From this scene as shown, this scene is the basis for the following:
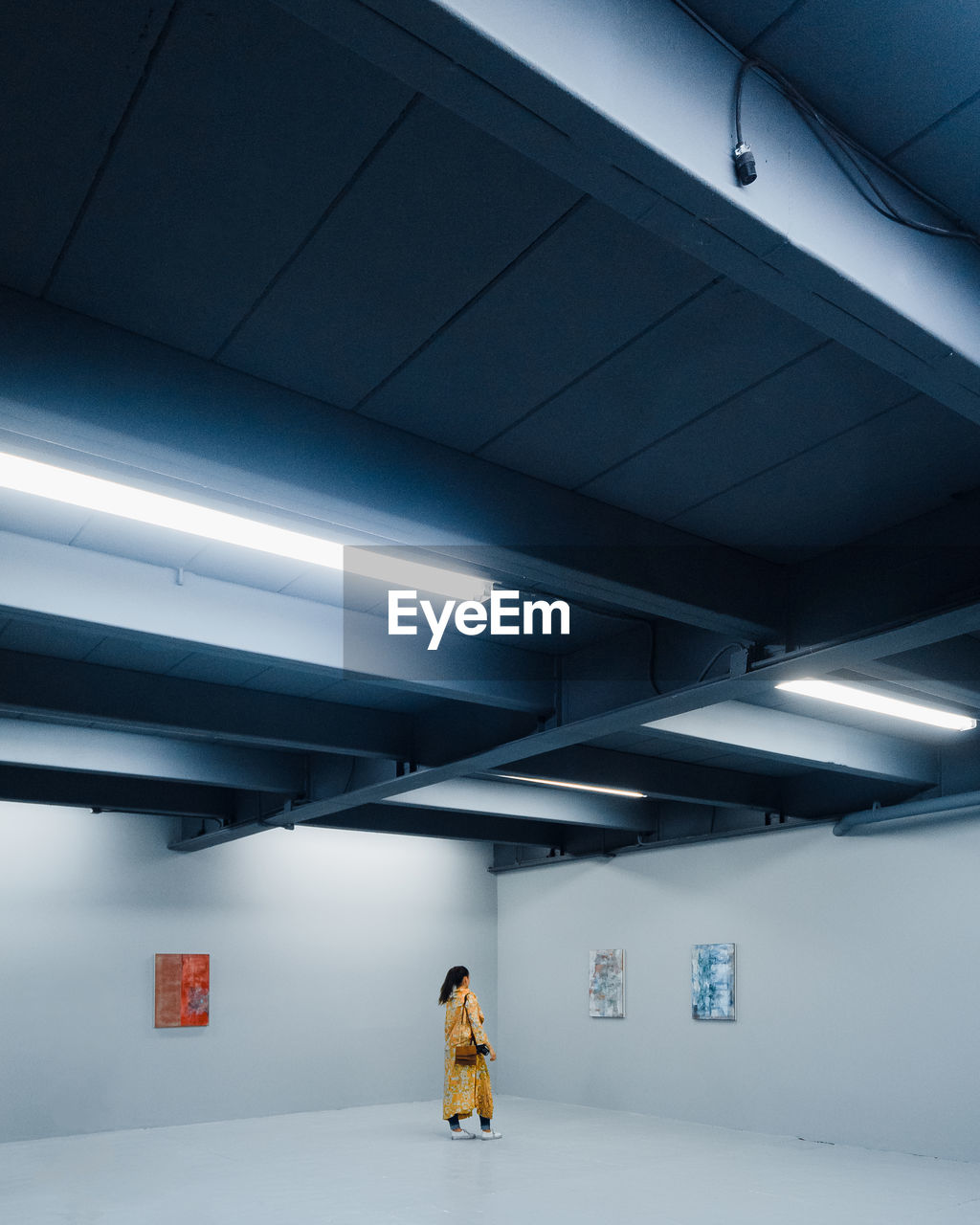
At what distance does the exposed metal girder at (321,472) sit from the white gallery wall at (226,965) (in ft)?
30.1

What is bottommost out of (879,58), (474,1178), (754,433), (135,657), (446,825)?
(474,1178)

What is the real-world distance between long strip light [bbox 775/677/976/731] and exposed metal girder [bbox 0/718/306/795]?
4806mm

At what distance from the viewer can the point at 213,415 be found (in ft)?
12.0

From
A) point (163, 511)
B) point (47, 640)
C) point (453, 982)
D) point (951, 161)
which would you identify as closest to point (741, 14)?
point (951, 161)

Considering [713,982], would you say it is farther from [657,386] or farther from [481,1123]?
[657,386]

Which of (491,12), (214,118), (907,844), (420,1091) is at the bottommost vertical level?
(420,1091)

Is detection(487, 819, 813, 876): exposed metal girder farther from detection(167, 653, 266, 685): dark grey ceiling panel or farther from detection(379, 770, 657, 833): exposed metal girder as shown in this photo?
detection(167, 653, 266, 685): dark grey ceiling panel

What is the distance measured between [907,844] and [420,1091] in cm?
715

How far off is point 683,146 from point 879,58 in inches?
23.8

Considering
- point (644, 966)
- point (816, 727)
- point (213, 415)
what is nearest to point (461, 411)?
point (213, 415)

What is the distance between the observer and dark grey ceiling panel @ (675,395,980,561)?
13.3 feet

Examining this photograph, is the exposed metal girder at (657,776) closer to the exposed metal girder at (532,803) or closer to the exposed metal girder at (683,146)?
the exposed metal girder at (532,803)

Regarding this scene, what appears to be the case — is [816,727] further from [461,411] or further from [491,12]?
[491,12]

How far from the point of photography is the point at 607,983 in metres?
13.0
